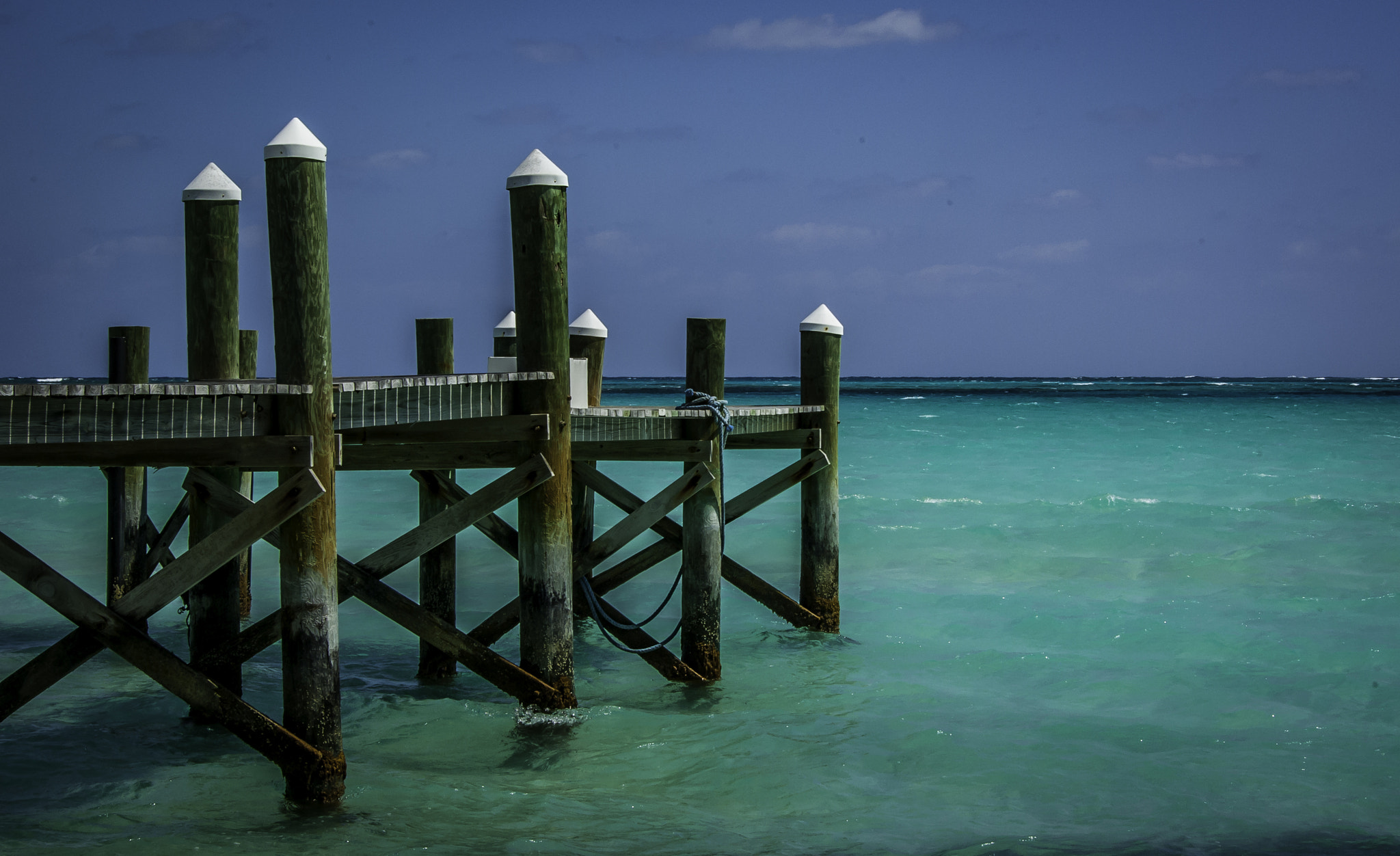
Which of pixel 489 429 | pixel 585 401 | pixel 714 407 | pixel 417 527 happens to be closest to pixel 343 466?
pixel 417 527

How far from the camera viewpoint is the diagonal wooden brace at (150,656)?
4.85 meters

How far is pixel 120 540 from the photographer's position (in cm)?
994

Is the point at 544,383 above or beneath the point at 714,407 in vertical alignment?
above

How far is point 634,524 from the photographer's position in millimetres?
7711

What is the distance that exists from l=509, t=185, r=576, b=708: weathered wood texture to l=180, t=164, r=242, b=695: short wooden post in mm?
1850

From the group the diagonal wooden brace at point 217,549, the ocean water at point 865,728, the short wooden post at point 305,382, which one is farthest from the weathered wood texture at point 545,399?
the diagonal wooden brace at point 217,549

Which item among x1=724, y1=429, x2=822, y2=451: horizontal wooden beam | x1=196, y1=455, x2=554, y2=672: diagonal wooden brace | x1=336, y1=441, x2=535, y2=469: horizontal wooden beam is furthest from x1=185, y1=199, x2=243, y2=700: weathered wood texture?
x1=724, y1=429, x2=822, y2=451: horizontal wooden beam

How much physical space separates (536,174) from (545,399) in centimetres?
127

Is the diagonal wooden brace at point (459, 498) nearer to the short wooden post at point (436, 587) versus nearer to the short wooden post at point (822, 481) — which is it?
the short wooden post at point (436, 587)

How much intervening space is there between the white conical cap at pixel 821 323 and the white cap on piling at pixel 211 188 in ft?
14.5

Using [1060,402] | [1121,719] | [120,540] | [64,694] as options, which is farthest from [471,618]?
[1060,402]

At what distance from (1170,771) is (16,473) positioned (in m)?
25.9

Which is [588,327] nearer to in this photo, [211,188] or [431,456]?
[431,456]

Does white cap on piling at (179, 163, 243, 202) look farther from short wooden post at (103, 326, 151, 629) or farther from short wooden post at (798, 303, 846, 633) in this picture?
short wooden post at (798, 303, 846, 633)
